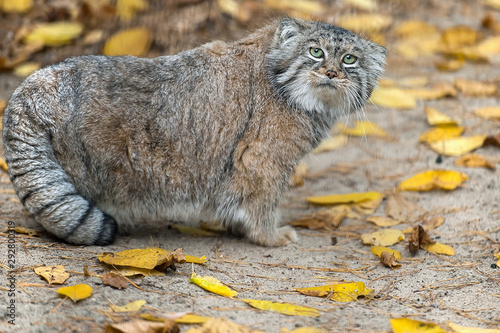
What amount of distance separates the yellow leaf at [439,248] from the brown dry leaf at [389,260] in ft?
1.18

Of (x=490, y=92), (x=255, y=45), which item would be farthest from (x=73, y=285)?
(x=490, y=92)

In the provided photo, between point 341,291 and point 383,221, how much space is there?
145 centimetres

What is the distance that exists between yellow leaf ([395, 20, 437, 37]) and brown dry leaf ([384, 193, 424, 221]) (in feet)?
12.5

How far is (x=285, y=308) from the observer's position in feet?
12.1

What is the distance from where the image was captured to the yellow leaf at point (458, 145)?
6.12 metres

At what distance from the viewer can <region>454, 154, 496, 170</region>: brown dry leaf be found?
5839 millimetres

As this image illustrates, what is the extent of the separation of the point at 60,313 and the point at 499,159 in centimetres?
449

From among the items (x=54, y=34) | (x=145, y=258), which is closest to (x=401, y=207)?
(x=145, y=258)

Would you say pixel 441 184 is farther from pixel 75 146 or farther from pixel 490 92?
pixel 75 146

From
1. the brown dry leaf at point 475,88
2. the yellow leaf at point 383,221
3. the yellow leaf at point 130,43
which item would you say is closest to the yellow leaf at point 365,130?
the brown dry leaf at point 475,88

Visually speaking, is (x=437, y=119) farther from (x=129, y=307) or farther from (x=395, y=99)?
(x=129, y=307)

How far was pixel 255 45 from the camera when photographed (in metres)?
4.96

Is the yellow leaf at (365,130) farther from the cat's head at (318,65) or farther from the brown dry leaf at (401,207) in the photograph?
the cat's head at (318,65)

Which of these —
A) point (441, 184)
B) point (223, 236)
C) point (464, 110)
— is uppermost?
point (464, 110)
